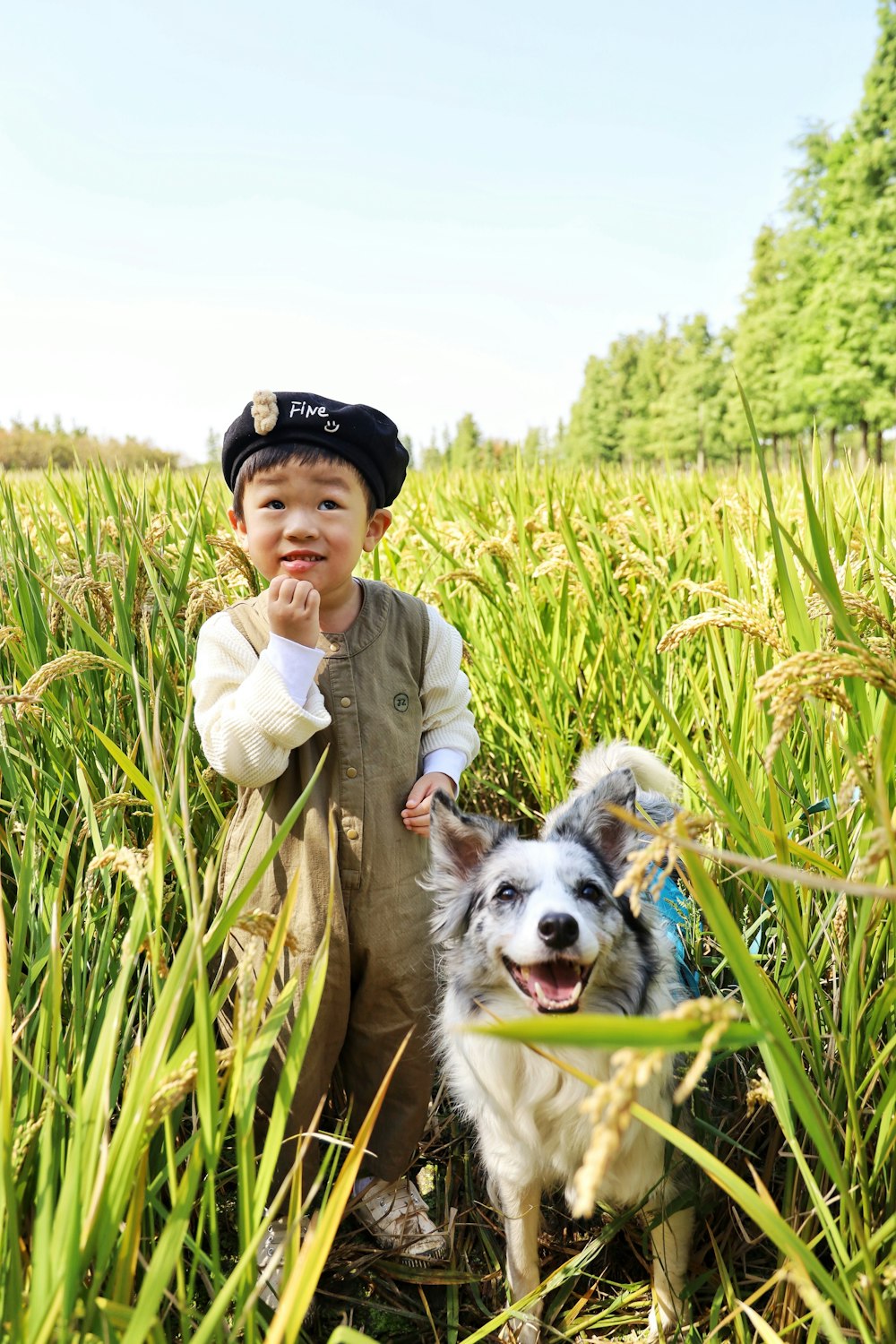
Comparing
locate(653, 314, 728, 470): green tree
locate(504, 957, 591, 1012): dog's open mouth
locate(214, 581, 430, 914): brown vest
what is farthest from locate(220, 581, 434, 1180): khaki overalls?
locate(653, 314, 728, 470): green tree

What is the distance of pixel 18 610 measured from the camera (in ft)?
7.78

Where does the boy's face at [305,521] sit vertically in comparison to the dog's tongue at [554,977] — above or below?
above

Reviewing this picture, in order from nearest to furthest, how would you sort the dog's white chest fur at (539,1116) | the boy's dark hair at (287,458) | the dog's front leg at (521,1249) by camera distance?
the dog's white chest fur at (539,1116) → the dog's front leg at (521,1249) → the boy's dark hair at (287,458)

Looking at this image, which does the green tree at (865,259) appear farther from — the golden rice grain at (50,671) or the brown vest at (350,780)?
the golden rice grain at (50,671)

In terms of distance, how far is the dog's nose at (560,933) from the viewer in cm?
145

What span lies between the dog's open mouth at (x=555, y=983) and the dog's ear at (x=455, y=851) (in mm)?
221

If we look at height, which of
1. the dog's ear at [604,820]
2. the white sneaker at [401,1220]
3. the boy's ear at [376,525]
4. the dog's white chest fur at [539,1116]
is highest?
the boy's ear at [376,525]

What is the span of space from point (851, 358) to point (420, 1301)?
22.3m

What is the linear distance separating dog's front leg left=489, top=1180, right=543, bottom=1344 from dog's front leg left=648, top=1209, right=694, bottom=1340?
23 centimetres

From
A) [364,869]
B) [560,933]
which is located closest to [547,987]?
[560,933]

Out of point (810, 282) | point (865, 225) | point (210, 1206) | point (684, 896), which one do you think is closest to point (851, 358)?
point (865, 225)

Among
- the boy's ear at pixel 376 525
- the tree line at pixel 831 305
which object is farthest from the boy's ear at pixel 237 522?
the tree line at pixel 831 305

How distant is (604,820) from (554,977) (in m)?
0.31

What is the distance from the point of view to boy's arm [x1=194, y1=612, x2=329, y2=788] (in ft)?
5.50
